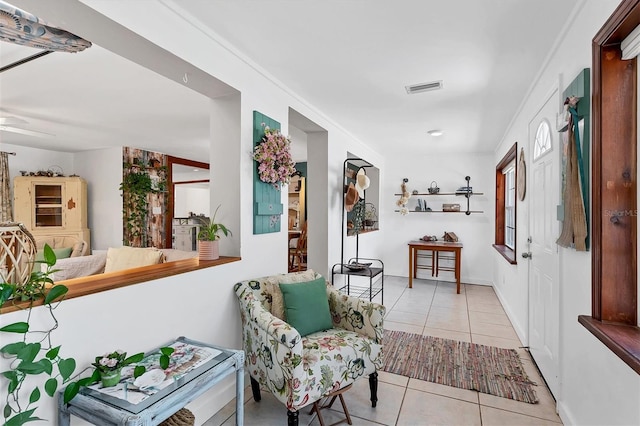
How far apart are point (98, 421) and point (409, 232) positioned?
18.4ft

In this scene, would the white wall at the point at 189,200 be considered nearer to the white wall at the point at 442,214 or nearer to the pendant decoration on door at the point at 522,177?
the white wall at the point at 442,214

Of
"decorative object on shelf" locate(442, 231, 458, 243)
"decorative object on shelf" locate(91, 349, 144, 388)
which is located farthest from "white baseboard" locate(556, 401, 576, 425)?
"decorative object on shelf" locate(442, 231, 458, 243)

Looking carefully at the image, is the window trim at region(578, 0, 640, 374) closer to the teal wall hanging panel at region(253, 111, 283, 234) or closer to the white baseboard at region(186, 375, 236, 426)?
the teal wall hanging panel at region(253, 111, 283, 234)

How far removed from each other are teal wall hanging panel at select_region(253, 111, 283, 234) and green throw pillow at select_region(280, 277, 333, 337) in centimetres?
54

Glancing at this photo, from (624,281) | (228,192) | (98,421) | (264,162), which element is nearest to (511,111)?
(624,281)

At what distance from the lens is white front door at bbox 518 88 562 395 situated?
213 centimetres

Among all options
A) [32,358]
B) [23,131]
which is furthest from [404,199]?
[23,131]

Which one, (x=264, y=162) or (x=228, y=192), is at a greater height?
(x=264, y=162)

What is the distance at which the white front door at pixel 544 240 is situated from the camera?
7.00 ft

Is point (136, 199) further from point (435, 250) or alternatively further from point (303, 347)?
point (435, 250)

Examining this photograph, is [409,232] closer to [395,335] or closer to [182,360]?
[395,335]

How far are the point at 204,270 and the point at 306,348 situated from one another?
2.57 feet

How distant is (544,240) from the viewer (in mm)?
2416

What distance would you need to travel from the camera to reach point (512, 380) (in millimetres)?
2402
